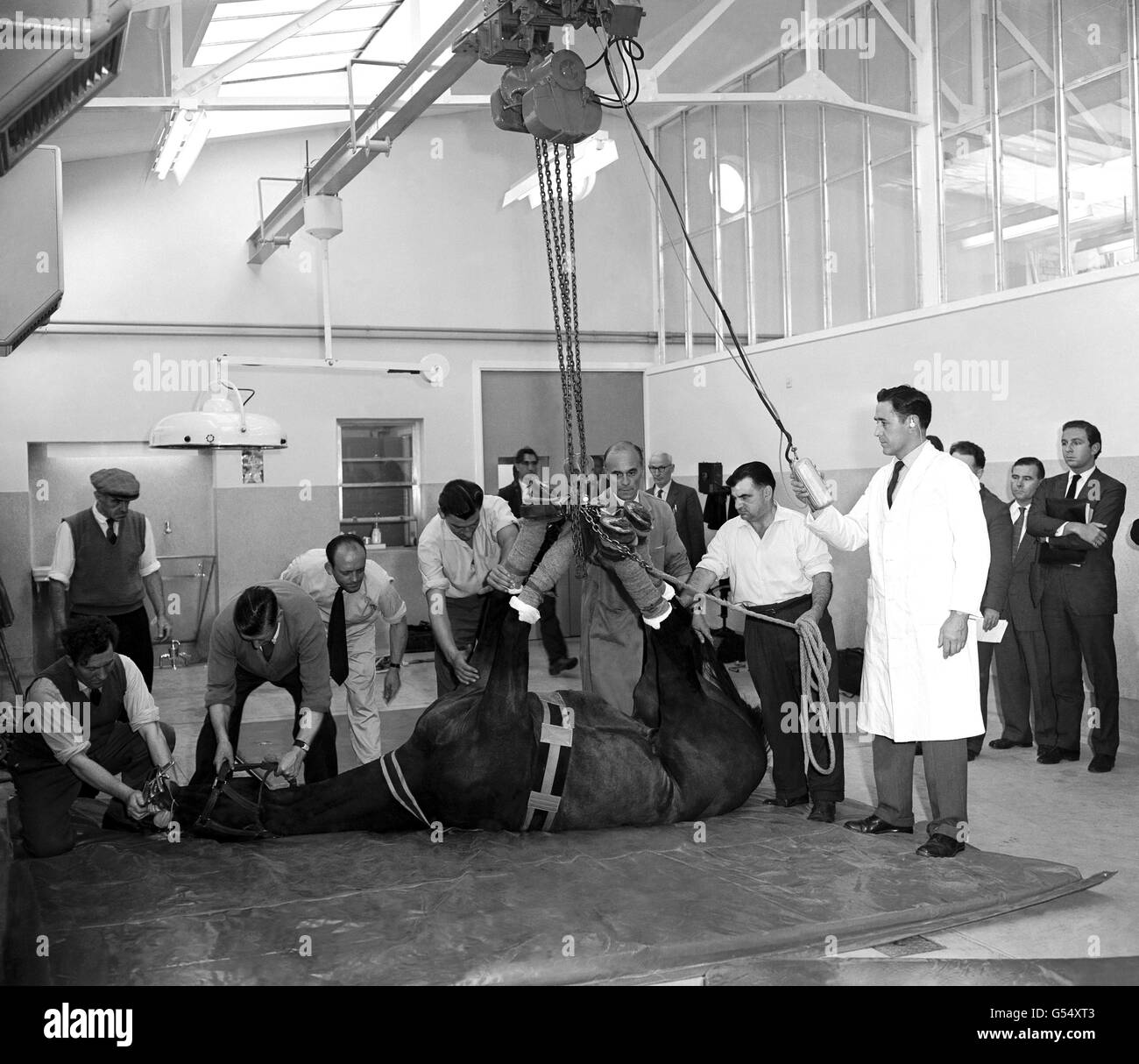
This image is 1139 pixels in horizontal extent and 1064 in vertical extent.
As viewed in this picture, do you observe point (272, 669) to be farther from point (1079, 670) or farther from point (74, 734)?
point (1079, 670)

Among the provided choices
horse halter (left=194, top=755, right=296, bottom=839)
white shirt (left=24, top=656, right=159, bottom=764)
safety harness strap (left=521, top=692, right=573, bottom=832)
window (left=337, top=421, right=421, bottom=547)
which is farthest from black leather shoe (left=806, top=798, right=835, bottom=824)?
window (left=337, top=421, right=421, bottom=547)

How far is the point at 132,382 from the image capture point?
9.63m

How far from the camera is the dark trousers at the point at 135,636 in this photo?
253 inches

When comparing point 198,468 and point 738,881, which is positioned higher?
point 198,468

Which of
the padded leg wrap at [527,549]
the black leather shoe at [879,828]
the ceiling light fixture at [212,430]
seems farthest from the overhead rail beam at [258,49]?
the black leather shoe at [879,828]

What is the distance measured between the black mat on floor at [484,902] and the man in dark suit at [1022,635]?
2105 millimetres

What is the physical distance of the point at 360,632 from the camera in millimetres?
5332

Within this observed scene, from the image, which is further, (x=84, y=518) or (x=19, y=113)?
(x=84, y=518)

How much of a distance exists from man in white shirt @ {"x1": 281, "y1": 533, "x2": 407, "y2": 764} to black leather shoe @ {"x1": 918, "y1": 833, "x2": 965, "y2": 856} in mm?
2257

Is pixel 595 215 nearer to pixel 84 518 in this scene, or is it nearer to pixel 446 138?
pixel 446 138

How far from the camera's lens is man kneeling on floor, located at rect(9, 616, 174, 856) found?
14.2ft

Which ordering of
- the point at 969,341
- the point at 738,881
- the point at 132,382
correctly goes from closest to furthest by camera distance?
the point at 738,881 → the point at 969,341 → the point at 132,382
